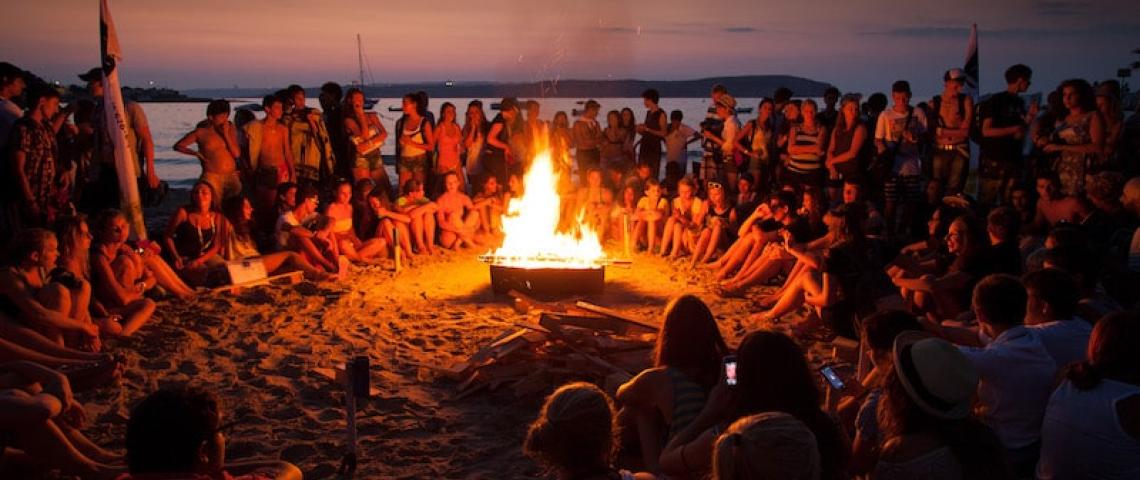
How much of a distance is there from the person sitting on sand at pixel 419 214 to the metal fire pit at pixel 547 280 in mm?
2289

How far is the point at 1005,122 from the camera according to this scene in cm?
1012

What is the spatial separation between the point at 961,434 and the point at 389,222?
861cm

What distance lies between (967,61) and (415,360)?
28.4 ft

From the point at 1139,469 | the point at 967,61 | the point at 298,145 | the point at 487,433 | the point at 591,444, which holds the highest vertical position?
the point at 967,61

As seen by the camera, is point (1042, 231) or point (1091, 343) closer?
point (1091, 343)

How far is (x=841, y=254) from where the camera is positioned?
6.99 meters

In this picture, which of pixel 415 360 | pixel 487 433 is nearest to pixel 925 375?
pixel 487 433

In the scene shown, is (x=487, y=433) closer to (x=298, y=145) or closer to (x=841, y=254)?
(x=841, y=254)

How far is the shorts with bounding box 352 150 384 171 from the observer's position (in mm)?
11562

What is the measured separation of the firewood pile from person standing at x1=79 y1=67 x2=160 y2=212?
5.39 meters

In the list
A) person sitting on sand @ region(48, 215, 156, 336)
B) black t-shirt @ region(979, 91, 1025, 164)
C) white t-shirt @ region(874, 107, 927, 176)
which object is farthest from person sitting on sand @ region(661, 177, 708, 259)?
person sitting on sand @ region(48, 215, 156, 336)

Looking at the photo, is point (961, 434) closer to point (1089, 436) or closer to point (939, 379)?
point (939, 379)

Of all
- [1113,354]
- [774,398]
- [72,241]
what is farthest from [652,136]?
[774,398]

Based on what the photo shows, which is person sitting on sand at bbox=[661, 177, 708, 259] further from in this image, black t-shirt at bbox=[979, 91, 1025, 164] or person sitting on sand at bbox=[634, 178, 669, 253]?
black t-shirt at bbox=[979, 91, 1025, 164]
